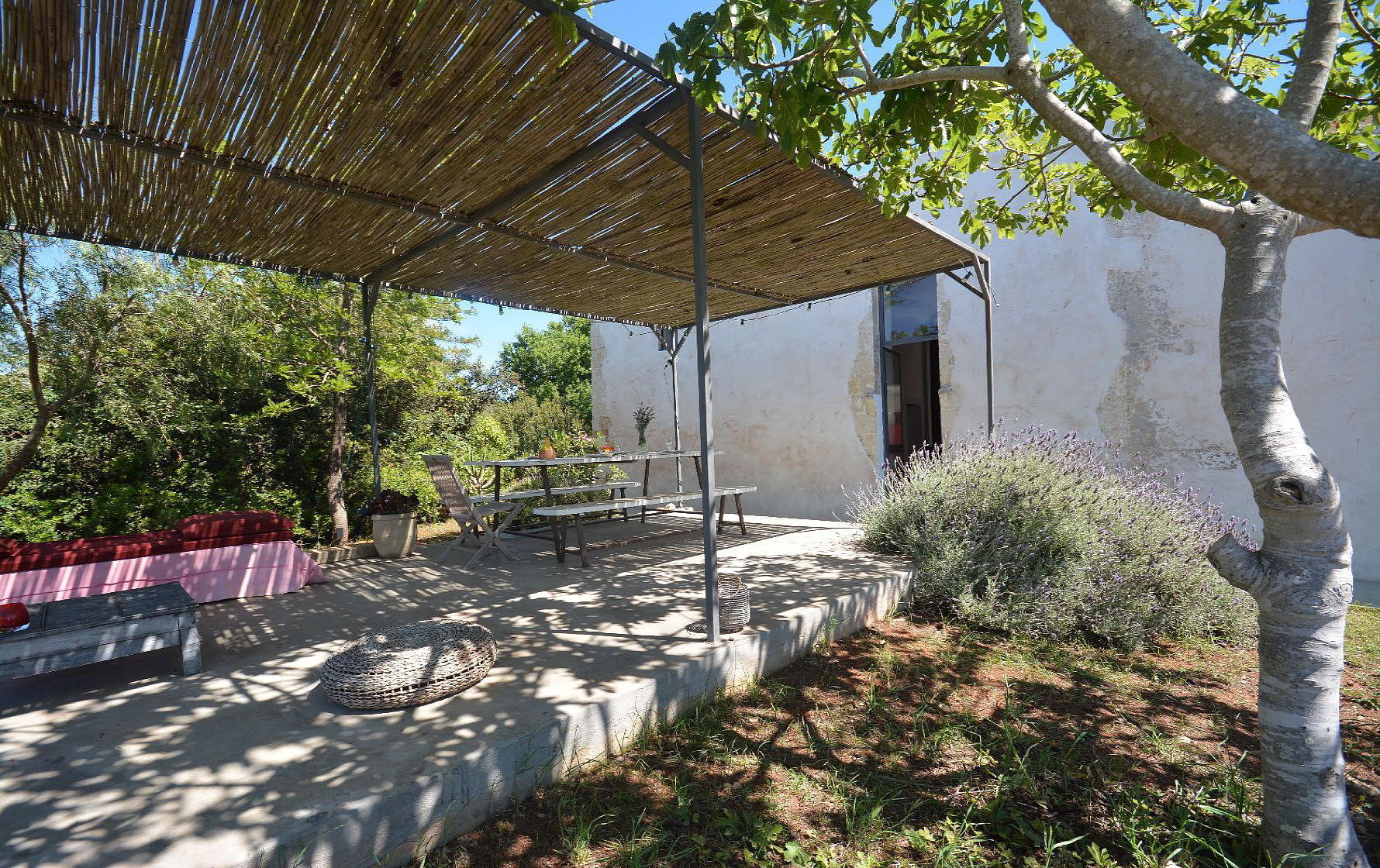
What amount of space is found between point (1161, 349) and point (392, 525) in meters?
7.76

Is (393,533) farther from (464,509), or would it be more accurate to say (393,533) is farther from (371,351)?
(371,351)

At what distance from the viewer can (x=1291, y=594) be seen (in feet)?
5.38

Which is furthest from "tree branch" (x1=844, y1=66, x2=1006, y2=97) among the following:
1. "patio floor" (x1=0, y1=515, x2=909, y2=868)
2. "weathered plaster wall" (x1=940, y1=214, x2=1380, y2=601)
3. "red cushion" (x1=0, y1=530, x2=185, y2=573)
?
"weathered plaster wall" (x1=940, y1=214, x2=1380, y2=601)

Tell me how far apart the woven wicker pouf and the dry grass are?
2.16 feet

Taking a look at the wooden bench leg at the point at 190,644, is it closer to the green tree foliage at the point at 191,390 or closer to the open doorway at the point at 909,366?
the green tree foliage at the point at 191,390

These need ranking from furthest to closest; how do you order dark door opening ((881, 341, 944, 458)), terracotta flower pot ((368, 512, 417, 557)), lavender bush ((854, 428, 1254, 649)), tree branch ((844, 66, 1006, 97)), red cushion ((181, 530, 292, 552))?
dark door opening ((881, 341, 944, 458)), terracotta flower pot ((368, 512, 417, 557)), red cushion ((181, 530, 292, 552)), lavender bush ((854, 428, 1254, 649)), tree branch ((844, 66, 1006, 97))

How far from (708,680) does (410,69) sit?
120 inches

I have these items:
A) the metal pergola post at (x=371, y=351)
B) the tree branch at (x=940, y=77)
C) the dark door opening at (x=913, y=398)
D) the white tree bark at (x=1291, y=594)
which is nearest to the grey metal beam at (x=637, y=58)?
the tree branch at (x=940, y=77)

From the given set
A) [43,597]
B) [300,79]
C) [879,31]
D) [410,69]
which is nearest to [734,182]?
[879,31]

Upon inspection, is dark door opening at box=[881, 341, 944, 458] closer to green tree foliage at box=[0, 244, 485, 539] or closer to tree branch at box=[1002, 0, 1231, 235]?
green tree foliage at box=[0, 244, 485, 539]

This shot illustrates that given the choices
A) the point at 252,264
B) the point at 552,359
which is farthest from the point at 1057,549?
the point at 552,359

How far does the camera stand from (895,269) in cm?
593

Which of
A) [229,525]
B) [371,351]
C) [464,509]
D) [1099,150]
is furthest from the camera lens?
[371,351]

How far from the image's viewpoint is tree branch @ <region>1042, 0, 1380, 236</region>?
4.39 feet
